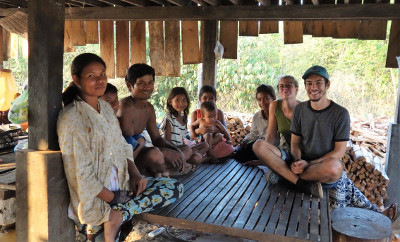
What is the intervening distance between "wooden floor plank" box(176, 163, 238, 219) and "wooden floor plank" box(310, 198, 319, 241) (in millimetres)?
939

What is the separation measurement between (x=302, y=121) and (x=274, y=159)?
537mm

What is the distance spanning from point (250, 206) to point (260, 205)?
0.10 m

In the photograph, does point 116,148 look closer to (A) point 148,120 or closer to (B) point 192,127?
(A) point 148,120

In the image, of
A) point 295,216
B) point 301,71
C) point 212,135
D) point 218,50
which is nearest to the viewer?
point 295,216

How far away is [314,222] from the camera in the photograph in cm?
292

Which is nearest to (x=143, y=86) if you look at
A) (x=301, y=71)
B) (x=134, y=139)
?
(x=134, y=139)

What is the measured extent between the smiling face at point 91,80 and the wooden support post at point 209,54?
9.55ft

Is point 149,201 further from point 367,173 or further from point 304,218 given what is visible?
point 367,173

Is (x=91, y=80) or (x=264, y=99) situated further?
(x=264, y=99)

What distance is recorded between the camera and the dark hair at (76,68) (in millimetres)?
2611

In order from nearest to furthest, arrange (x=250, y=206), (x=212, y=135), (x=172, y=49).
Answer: (x=250, y=206)
(x=212, y=135)
(x=172, y=49)

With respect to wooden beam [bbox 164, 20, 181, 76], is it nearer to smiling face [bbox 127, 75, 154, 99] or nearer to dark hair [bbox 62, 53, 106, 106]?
smiling face [bbox 127, 75, 154, 99]

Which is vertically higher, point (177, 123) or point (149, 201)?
point (177, 123)

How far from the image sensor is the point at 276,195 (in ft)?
11.6
